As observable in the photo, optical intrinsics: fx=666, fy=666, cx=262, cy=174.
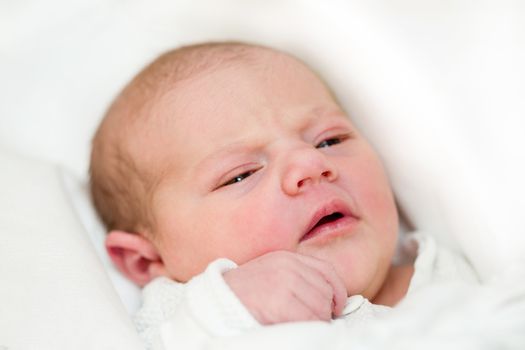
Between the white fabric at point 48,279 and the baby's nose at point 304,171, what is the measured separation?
34 centimetres

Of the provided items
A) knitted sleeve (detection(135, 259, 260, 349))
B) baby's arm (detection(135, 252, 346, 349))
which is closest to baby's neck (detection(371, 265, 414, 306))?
baby's arm (detection(135, 252, 346, 349))

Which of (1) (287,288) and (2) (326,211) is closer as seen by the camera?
(1) (287,288)

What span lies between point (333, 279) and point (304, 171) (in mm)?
192

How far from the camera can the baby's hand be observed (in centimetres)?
92

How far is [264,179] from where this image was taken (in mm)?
1146

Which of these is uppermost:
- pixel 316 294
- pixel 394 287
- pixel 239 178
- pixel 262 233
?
pixel 239 178

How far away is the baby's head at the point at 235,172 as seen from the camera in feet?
3.63

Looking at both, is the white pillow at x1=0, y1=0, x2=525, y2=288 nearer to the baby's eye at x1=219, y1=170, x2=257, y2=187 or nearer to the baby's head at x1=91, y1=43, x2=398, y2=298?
the baby's head at x1=91, y1=43, x2=398, y2=298

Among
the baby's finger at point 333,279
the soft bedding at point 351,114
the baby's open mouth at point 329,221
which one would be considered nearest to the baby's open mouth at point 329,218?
the baby's open mouth at point 329,221

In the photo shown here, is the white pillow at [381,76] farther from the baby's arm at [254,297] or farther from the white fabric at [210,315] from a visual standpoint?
the baby's arm at [254,297]

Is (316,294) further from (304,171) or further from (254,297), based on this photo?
(304,171)

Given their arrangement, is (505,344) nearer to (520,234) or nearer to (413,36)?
(520,234)

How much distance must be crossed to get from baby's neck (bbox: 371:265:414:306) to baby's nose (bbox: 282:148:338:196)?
27 centimetres

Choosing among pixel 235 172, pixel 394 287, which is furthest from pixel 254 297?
pixel 394 287
